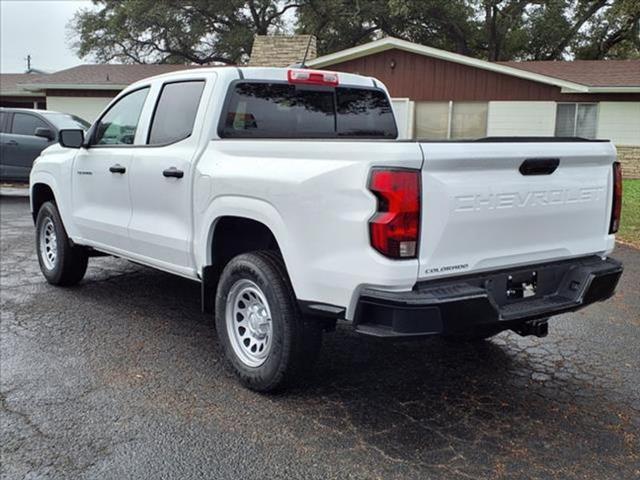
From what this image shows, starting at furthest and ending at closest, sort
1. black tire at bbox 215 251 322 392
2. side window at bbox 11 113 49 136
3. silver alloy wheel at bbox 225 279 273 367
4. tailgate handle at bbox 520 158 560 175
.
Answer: side window at bbox 11 113 49 136
silver alloy wheel at bbox 225 279 273 367
black tire at bbox 215 251 322 392
tailgate handle at bbox 520 158 560 175

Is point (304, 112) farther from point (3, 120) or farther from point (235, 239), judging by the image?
point (3, 120)

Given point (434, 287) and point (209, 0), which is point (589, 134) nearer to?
point (434, 287)

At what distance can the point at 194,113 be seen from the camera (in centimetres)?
467

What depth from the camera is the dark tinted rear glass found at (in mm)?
4613

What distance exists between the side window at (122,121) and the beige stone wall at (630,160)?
1746 centimetres

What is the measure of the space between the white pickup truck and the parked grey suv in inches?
383

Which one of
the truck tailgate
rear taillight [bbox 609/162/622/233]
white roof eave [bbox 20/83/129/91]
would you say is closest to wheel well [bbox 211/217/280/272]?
the truck tailgate

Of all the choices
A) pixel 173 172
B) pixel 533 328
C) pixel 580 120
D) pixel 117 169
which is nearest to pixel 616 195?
pixel 533 328

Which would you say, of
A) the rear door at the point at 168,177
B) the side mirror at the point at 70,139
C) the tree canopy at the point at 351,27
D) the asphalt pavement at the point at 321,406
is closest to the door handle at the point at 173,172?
the rear door at the point at 168,177

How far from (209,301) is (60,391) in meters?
1.12

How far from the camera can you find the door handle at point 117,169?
5191 mm

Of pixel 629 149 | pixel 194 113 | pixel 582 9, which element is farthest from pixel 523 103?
pixel 194 113

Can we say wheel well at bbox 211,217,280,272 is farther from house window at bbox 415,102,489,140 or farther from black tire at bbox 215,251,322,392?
house window at bbox 415,102,489,140

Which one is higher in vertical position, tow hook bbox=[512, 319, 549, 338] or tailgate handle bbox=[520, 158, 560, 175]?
tailgate handle bbox=[520, 158, 560, 175]
